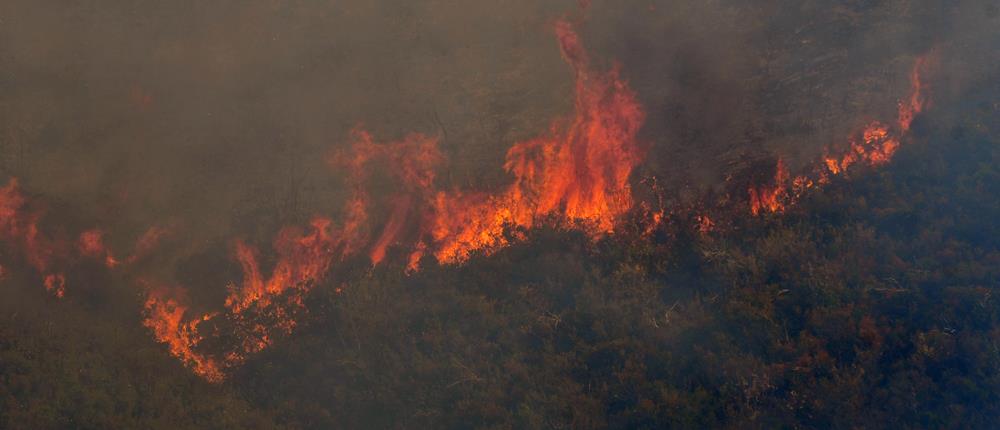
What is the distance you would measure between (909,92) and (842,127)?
109cm

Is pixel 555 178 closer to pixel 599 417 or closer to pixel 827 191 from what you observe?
pixel 599 417

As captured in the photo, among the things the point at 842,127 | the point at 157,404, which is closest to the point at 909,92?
the point at 842,127

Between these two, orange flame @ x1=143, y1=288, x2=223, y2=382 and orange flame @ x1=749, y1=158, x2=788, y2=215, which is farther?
orange flame @ x1=749, y1=158, x2=788, y2=215

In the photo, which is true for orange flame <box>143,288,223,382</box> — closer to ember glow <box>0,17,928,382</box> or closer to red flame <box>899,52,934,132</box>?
ember glow <box>0,17,928,382</box>

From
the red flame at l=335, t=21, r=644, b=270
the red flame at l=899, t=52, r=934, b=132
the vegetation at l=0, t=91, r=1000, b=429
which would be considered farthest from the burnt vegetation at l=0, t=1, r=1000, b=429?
the red flame at l=899, t=52, r=934, b=132

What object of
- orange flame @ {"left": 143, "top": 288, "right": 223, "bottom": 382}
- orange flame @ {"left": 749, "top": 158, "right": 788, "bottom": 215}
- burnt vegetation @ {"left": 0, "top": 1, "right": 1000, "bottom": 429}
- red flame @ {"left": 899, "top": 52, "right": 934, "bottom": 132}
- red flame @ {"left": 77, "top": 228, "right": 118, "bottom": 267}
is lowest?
orange flame @ {"left": 143, "top": 288, "right": 223, "bottom": 382}

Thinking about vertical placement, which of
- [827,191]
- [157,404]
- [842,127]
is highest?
[842,127]

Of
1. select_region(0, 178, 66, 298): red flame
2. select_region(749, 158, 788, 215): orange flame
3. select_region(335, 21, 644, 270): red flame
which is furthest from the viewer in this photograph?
select_region(749, 158, 788, 215): orange flame

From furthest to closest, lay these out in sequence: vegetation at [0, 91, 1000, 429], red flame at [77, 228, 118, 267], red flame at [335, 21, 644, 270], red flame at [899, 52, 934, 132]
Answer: red flame at [899, 52, 934, 132], red flame at [335, 21, 644, 270], red flame at [77, 228, 118, 267], vegetation at [0, 91, 1000, 429]

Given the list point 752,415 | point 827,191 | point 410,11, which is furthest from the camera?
point 827,191

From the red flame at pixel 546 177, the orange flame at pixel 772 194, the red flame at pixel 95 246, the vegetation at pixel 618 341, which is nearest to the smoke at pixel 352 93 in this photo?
the red flame at pixel 95 246

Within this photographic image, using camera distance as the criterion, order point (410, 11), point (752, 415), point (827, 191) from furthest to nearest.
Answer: point (827, 191), point (410, 11), point (752, 415)

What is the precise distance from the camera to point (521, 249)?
8719 millimetres

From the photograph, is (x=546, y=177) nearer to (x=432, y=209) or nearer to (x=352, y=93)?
(x=432, y=209)
